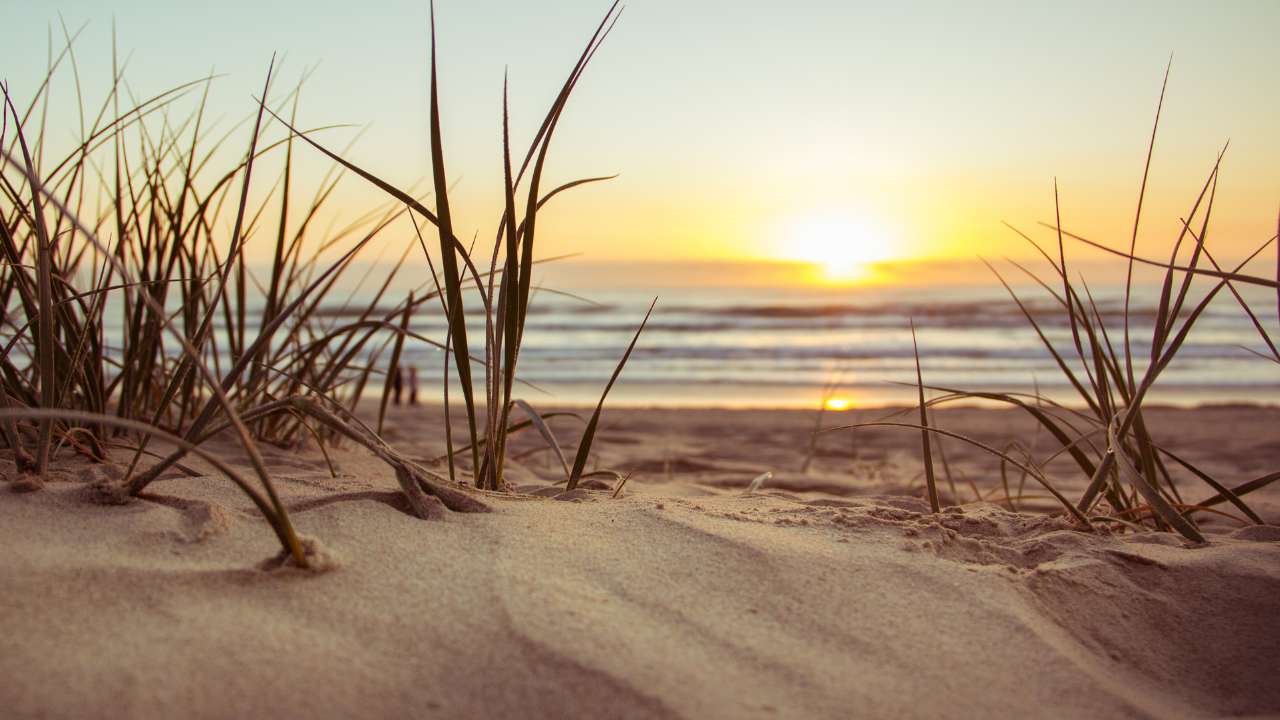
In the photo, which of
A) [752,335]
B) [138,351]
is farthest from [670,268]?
[138,351]

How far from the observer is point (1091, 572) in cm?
134

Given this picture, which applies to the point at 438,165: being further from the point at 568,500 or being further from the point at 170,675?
the point at 170,675

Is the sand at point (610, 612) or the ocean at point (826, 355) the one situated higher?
the sand at point (610, 612)

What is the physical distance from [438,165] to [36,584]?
75 centimetres

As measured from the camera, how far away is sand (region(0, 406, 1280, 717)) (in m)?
0.92

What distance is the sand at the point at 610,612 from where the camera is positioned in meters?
0.92

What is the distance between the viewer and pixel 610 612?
109 centimetres

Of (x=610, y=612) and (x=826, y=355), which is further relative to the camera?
(x=826, y=355)

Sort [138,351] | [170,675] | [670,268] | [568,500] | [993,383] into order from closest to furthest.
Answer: [170,675], [568,500], [138,351], [993,383], [670,268]

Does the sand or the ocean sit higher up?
the sand

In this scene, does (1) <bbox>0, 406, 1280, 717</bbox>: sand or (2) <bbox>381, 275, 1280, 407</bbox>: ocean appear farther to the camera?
(2) <bbox>381, 275, 1280, 407</bbox>: ocean

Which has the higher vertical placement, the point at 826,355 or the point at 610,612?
the point at 610,612

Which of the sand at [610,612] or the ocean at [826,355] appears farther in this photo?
the ocean at [826,355]

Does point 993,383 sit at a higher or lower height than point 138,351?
lower
